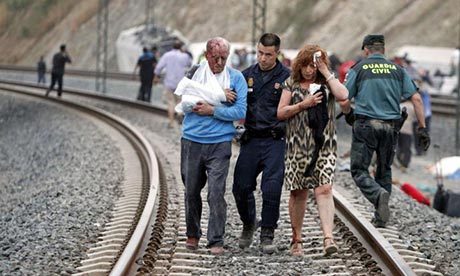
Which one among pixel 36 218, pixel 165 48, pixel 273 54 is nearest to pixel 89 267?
pixel 273 54

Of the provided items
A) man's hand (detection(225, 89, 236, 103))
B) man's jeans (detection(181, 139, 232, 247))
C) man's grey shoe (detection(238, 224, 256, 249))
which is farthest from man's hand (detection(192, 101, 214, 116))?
man's grey shoe (detection(238, 224, 256, 249))

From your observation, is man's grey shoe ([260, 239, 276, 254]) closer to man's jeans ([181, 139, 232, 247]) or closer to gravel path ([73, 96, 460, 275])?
gravel path ([73, 96, 460, 275])

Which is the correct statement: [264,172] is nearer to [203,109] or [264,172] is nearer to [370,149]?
[203,109]

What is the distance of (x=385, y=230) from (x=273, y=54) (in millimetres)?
2489

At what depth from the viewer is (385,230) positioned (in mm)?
11219

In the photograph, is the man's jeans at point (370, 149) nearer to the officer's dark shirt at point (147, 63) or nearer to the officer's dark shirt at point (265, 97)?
the officer's dark shirt at point (265, 97)

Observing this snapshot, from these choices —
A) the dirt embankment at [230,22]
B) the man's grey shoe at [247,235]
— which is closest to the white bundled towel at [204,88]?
the man's grey shoe at [247,235]

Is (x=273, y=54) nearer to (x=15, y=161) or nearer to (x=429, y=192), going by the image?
(x=429, y=192)

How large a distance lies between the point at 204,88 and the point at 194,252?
141 centimetres

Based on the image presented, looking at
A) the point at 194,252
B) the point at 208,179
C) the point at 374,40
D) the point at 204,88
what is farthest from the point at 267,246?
the point at 374,40

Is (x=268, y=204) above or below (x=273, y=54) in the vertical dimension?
below

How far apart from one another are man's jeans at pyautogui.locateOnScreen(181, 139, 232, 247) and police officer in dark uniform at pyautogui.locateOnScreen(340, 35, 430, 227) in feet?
5.57

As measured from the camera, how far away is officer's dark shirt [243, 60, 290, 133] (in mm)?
9773

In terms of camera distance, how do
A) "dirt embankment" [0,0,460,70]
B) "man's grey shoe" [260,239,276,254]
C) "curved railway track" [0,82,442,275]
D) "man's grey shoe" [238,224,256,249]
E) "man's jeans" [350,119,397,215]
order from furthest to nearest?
"dirt embankment" [0,0,460,70]
"man's jeans" [350,119,397,215]
"man's grey shoe" [238,224,256,249]
"man's grey shoe" [260,239,276,254]
"curved railway track" [0,82,442,275]
